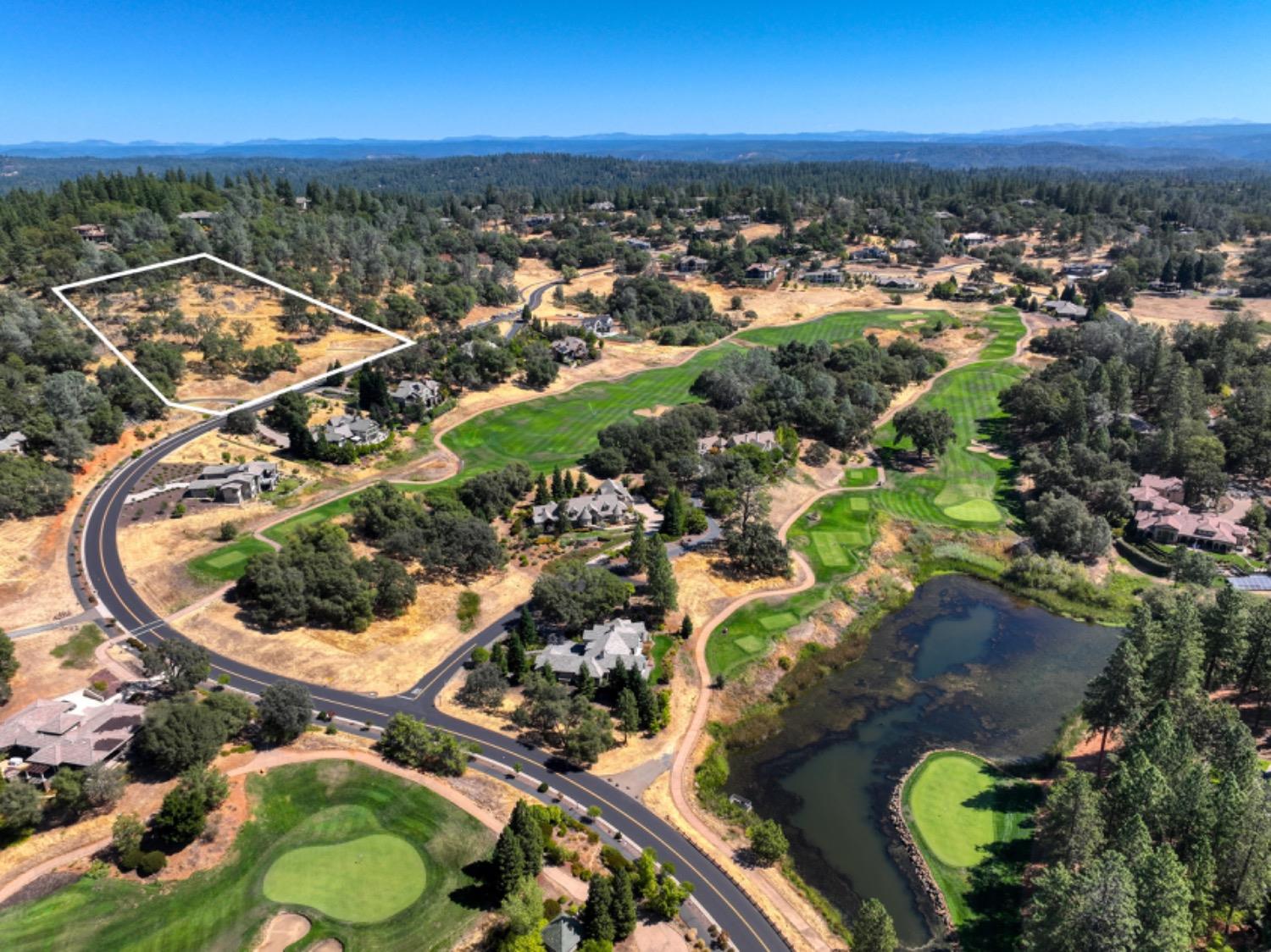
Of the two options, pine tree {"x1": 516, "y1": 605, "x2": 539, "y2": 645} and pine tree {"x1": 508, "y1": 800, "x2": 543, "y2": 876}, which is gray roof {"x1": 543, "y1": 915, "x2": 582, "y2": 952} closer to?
pine tree {"x1": 508, "y1": 800, "x2": 543, "y2": 876}

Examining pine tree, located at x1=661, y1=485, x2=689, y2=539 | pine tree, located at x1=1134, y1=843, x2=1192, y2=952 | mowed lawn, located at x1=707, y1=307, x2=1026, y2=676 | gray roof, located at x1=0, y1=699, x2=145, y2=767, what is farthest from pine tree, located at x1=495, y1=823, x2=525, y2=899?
pine tree, located at x1=661, y1=485, x2=689, y2=539

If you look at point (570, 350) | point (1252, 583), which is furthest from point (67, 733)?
point (570, 350)

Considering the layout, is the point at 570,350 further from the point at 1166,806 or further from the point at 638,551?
the point at 1166,806

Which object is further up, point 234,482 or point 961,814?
point 234,482

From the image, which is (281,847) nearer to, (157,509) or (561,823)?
(561,823)

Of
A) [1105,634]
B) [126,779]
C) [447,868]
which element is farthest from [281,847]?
[1105,634]

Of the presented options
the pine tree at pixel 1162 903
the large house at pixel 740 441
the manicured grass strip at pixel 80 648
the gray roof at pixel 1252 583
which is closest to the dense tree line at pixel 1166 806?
the pine tree at pixel 1162 903
